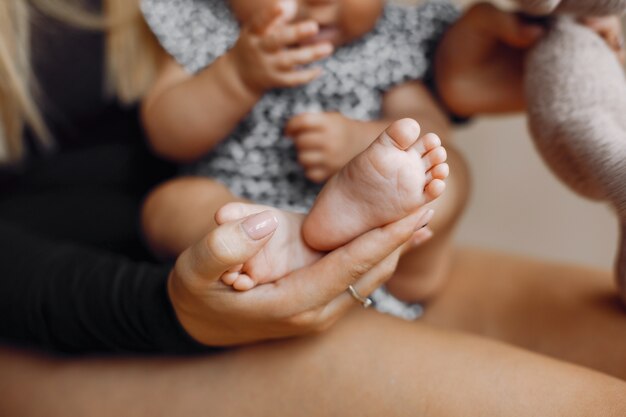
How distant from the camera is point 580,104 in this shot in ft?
1.70

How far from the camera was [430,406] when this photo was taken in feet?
1.51

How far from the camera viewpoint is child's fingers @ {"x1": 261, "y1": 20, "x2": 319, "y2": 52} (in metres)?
0.55

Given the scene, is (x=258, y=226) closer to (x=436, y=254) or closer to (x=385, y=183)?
(x=385, y=183)

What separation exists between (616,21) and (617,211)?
0.64 ft

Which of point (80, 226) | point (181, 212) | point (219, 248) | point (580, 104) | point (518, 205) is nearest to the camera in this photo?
point (219, 248)

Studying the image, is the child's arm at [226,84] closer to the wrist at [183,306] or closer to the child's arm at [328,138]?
the child's arm at [328,138]

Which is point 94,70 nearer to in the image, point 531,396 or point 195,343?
point 195,343

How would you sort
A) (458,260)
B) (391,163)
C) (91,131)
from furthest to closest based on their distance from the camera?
1. (91,131)
2. (458,260)
3. (391,163)

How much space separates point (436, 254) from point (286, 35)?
0.28 m

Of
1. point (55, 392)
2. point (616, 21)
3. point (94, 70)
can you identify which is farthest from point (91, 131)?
point (616, 21)

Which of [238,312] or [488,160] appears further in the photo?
[488,160]

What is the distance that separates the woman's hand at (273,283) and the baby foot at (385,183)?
13 mm

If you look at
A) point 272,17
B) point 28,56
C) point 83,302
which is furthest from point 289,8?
point 28,56

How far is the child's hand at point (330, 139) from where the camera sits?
1.95 ft
